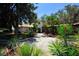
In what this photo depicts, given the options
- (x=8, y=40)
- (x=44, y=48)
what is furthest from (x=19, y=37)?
(x=44, y=48)

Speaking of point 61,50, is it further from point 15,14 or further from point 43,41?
point 15,14

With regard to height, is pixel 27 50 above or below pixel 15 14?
below

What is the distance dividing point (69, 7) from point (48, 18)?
23cm

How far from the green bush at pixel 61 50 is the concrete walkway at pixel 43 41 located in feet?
0.14

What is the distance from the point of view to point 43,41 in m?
2.29

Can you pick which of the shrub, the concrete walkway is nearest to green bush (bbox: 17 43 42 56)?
the concrete walkway

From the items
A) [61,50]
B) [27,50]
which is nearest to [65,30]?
[61,50]

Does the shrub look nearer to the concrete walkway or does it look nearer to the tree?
the concrete walkway

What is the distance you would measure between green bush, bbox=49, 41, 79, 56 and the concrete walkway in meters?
0.04

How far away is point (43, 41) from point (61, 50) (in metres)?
0.20

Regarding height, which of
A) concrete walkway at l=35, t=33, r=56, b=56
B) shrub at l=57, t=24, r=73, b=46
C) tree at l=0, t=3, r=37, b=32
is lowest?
concrete walkway at l=35, t=33, r=56, b=56

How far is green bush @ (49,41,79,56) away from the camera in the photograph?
227 cm

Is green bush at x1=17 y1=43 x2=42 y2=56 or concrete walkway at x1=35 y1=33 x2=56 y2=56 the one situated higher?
concrete walkway at x1=35 y1=33 x2=56 y2=56

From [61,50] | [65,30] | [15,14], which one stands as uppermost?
[15,14]
